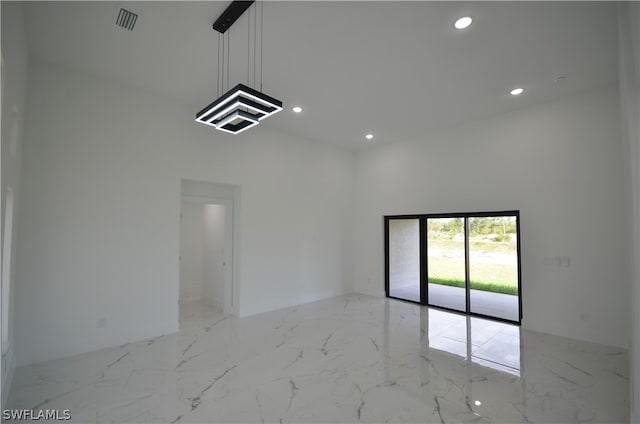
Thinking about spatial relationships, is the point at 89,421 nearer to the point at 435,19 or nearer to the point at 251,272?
the point at 251,272

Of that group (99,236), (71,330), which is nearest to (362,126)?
(99,236)

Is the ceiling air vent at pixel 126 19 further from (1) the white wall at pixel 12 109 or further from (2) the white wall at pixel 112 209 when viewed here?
(2) the white wall at pixel 112 209

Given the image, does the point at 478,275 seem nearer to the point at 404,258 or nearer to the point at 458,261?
the point at 458,261

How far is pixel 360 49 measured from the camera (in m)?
3.78

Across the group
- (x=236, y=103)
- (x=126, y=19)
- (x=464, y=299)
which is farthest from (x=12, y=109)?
Answer: (x=464, y=299)

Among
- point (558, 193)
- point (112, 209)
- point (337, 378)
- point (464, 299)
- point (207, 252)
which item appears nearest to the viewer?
point (337, 378)

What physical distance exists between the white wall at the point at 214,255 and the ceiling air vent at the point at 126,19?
3601mm

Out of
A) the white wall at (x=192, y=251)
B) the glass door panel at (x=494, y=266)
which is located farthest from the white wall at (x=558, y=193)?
the white wall at (x=192, y=251)

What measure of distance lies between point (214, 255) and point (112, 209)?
8.64ft

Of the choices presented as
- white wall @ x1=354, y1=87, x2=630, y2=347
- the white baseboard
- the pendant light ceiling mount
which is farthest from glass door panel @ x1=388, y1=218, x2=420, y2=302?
the pendant light ceiling mount

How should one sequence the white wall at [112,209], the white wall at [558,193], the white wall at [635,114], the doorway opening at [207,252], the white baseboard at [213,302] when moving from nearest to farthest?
the white wall at [635,114]
the white wall at [112,209]
the white wall at [558,193]
the doorway opening at [207,252]
the white baseboard at [213,302]

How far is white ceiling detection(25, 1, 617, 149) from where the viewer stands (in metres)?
3.15

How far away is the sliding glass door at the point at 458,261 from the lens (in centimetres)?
568

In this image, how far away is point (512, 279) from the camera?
5648mm
